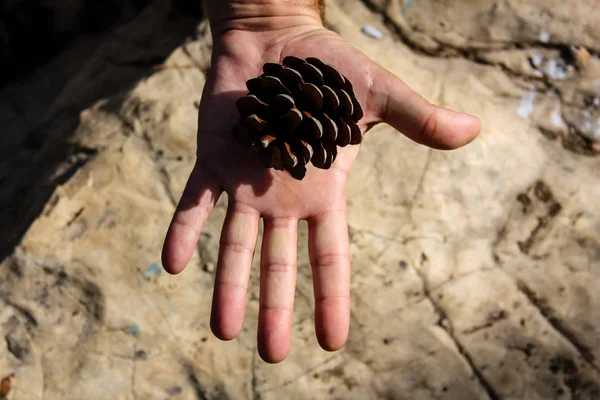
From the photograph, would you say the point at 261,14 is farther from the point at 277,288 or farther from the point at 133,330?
the point at 133,330

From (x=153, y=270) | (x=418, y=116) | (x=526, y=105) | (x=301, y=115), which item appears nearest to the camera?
(x=301, y=115)

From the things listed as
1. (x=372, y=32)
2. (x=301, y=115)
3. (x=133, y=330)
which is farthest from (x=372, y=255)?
(x=372, y=32)

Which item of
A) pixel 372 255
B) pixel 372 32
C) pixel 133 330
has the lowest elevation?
pixel 133 330

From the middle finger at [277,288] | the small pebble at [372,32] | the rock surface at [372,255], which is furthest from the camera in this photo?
the small pebble at [372,32]

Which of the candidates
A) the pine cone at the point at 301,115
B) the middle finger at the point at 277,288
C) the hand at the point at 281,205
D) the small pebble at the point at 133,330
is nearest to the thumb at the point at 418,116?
the hand at the point at 281,205

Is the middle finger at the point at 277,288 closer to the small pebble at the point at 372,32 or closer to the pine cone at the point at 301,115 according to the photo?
the pine cone at the point at 301,115
